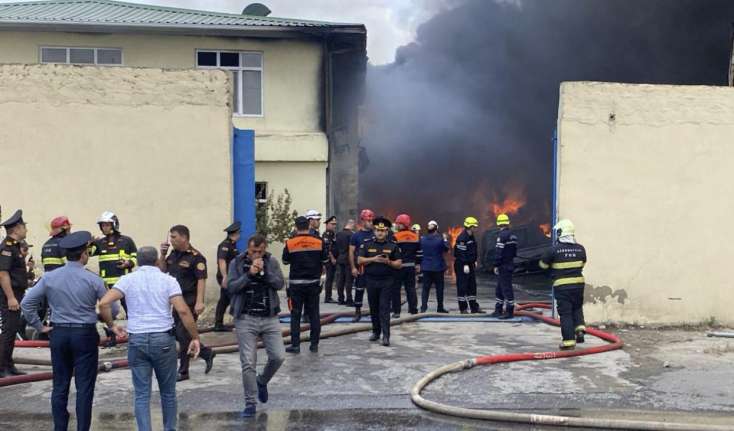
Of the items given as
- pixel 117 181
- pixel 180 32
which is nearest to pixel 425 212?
pixel 180 32

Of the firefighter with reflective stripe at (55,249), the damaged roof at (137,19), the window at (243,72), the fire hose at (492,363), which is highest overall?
the damaged roof at (137,19)

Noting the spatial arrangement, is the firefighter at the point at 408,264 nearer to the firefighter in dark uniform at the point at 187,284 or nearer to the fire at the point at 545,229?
the firefighter in dark uniform at the point at 187,284

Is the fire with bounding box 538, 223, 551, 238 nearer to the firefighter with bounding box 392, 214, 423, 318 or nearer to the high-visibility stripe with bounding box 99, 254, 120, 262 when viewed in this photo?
the firefighter with bounding box 392, 214, 423, 318

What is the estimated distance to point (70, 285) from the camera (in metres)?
6.77

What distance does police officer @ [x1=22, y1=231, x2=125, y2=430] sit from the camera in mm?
6691

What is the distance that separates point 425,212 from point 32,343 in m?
22.2

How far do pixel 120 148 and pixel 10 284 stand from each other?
5182 millimetres

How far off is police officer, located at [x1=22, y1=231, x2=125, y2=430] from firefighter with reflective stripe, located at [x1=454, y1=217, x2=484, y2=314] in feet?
26.1

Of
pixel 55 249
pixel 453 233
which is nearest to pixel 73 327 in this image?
pixel 55 249

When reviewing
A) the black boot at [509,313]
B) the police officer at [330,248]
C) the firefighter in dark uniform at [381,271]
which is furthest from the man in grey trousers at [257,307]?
the police officer at [330,248]

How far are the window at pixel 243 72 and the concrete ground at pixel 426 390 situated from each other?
11.1 m

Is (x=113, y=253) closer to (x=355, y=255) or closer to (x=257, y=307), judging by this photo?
(x=257, y=307)

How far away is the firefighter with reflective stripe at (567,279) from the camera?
10477 mm

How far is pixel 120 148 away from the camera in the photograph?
13.9 m
